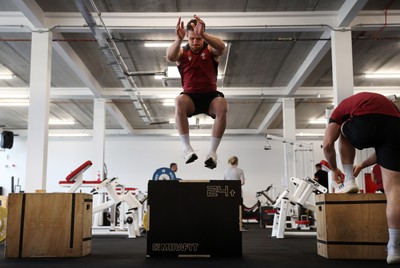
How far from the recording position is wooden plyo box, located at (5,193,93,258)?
354 centimetres

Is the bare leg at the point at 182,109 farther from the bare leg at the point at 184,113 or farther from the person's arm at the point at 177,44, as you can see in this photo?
the person's arm at the point at 177,44

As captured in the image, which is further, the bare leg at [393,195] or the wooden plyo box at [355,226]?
the wooden plyo box at [355,226]

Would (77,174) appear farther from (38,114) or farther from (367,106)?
(367,106)

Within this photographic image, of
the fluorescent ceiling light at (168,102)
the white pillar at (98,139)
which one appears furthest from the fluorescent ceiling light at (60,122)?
the fluorescent ceiling light at (168,102)

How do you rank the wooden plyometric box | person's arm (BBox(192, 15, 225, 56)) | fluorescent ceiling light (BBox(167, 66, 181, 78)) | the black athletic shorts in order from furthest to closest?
fluorescent ceiling light (BBox(167, 66, 181, 78))
the black athletic shorts
the wooden plyometric box
person's arm (BBox(192, 15, 225, 56))

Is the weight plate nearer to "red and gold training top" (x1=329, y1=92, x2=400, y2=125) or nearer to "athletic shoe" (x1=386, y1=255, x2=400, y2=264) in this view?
"red and gold training top" (x1=329, y1=92, x2=400, y2=125)

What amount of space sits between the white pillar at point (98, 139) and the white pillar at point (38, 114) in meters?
4.47

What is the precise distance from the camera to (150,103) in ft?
44.4

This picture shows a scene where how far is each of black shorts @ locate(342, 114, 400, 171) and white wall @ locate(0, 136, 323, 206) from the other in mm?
14367

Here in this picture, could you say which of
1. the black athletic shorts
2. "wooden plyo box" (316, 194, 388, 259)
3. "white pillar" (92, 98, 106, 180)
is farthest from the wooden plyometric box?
"white pillar" (92, 98, 106, 180)

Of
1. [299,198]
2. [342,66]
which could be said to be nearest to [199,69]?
[299,198]

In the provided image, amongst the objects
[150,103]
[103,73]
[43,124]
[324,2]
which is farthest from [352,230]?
[150,103]

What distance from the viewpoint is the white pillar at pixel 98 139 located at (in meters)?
11.8

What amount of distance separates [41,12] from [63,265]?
563 centimetres
